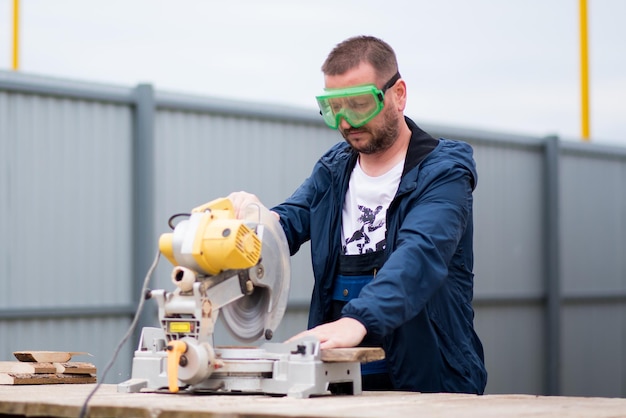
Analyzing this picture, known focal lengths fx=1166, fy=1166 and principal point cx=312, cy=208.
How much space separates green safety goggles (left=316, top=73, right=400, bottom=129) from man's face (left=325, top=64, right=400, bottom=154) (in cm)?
3

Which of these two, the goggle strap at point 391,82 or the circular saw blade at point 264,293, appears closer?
the circular saw blade at point 264,293

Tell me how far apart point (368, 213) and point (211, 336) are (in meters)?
0.85

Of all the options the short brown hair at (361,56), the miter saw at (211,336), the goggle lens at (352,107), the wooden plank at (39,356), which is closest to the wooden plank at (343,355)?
the miter saw at (211,336)

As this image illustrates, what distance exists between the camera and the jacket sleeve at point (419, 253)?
3.37 m

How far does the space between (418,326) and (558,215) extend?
8.19 metres

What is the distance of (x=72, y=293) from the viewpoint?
788cm

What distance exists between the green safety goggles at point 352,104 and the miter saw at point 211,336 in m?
0.51

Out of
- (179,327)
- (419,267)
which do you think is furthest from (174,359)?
(419,267)

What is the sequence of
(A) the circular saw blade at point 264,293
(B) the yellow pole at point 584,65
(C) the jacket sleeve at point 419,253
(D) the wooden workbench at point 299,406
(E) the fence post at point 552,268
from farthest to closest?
(B) the yellow pole at point 584,65, (E) the fence post at point 552,268, (A) the circular saw blade at point 264,293, (C) the jacket sleeve at point 419,253, (D) the wooden workbench at point 299,406

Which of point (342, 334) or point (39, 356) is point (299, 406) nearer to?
point (342, 334)

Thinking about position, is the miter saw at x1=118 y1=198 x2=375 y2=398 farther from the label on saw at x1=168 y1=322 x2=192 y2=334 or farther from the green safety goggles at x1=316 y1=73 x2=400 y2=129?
the green safety goggles at x1=316 y1=73 x2=400 y2=129

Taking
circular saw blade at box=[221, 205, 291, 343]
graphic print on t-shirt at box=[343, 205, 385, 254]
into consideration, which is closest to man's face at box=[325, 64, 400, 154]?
graphic print on t-shirt at box=[343, 205, 385, 254]

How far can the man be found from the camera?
3.68 metres

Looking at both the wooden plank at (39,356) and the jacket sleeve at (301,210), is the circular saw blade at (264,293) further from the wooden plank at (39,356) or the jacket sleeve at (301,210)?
the wooden plank at (39,356)
